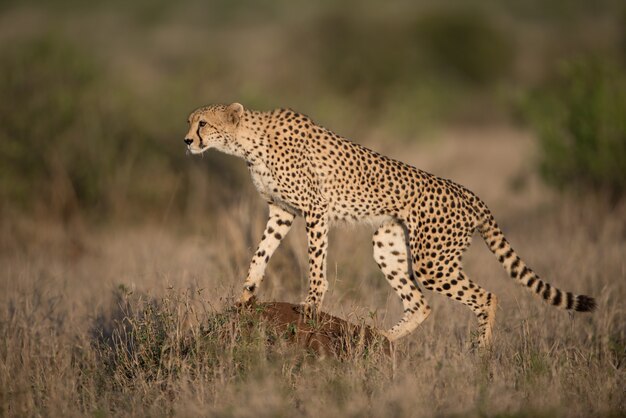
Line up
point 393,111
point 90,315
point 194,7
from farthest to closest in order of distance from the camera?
point 194,7 → point 393,111 → point 90,315

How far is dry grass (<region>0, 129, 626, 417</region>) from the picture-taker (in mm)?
4277

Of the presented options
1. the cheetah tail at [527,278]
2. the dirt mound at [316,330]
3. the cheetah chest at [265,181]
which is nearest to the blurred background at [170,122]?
the cheetah chest at [265,181]

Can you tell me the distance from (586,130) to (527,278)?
482 cm

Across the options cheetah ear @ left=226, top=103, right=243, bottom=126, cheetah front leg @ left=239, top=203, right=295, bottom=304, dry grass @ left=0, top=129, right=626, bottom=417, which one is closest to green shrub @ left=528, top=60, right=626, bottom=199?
dry grass @ left=0, top=129, right=626, bottom=417

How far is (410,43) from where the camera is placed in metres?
27.2

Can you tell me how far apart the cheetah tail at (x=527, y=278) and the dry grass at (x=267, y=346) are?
0.17 meters

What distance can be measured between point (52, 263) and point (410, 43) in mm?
20654

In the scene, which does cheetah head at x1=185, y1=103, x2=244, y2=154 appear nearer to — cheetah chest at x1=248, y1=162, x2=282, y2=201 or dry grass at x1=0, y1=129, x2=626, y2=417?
cheetah chest at x1=248, y1=162, x2=282, y2=201

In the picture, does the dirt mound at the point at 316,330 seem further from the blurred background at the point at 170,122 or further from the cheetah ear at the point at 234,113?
the blurred background at the point at 170,122

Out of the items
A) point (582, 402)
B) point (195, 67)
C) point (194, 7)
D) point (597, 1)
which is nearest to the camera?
point (582, 402)

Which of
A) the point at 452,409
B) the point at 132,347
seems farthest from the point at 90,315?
the point at 452,409

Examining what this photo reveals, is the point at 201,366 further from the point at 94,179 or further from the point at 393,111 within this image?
the point at 393,111

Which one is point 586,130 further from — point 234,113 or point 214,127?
point 214,127

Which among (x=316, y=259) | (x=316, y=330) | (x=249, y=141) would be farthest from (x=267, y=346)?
(x=249, y=141)
